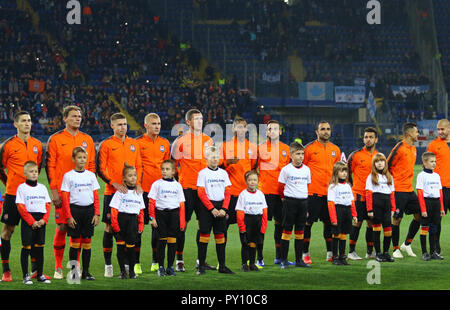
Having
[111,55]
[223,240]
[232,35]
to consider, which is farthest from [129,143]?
[232,35]

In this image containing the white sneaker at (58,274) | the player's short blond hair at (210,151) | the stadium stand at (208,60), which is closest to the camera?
the white sneaker at (58,274)

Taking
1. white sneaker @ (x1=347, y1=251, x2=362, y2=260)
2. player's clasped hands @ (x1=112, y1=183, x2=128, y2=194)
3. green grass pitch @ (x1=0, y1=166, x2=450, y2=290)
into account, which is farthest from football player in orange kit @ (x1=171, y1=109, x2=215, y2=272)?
white sneaker @ (x1=347, y1=251, x2=362, y2=260)

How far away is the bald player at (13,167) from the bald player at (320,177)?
3.99m

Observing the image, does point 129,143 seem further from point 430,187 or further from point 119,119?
point 430,187

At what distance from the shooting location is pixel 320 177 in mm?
11031

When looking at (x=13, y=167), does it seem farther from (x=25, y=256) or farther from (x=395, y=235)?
(x=395, y=235)

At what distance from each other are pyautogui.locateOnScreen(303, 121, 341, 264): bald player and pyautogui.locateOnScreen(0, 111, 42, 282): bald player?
399cm

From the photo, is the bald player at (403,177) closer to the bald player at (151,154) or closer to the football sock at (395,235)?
the football sock at (395,235)

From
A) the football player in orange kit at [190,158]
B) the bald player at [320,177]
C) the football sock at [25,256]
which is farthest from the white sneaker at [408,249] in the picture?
the football sock at [25,256]

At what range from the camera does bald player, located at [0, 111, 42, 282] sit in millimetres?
9172

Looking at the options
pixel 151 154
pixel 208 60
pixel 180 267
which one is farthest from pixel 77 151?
pixel 208 60

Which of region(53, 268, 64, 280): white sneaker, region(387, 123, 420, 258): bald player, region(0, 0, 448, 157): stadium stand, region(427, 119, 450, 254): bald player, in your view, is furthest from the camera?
region(0, 0, 448, 157): stadium stand

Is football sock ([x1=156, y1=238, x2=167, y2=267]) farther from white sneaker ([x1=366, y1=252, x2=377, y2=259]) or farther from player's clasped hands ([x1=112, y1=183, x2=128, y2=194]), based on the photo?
white sneaker ([x1=366, y1=252, x2=377, y2=259])

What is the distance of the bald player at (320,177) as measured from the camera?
1095 cm
